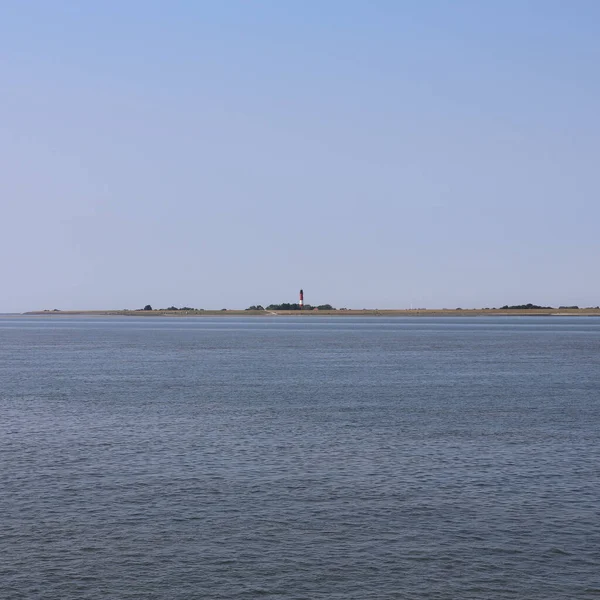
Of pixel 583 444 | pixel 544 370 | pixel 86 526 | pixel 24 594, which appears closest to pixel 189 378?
pixel 544 370

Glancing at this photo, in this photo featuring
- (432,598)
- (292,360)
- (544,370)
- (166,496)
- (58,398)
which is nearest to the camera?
(432,598)

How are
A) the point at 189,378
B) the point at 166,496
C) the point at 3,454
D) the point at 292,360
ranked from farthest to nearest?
the point at 292,360 < the point at 189,378 < the point at 3,454 < the point at 166,496

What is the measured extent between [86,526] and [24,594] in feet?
18.5

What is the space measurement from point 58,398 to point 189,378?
745 inches

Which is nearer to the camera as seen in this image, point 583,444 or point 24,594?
point 24,594

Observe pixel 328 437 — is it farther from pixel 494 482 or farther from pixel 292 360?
pixel 292 360

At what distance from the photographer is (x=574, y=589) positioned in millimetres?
21656

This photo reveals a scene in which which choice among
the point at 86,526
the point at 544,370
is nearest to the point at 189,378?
the point at 544,370

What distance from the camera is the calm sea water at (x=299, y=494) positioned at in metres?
22.4

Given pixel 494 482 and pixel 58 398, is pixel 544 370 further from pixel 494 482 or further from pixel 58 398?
pixel 494 482

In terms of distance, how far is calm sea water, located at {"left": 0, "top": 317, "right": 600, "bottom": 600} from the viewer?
2242 cm

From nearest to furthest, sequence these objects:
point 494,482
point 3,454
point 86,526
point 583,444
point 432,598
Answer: point 432,598, point 86,526, point 494,482, point 3,454, point 583,444

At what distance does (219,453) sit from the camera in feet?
126

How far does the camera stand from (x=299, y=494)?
30.6 m
